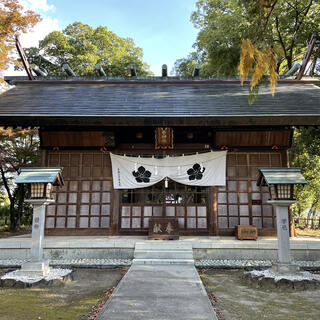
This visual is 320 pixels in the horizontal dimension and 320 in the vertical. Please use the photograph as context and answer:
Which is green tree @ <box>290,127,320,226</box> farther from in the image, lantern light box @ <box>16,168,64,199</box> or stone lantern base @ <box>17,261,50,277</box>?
stone lantern base @ <box>17,261,50,277</box>

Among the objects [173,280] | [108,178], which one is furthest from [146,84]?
[173,280]

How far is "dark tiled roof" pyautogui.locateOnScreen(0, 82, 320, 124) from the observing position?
788 centimetres

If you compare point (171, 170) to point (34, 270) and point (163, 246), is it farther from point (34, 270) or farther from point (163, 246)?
point (34, 270)

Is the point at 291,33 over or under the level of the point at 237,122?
over

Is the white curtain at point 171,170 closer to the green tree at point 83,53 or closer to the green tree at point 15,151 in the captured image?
the green tree at point 15,151

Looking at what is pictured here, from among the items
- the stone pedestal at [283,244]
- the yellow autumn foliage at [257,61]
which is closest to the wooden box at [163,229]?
the stone pedestal at [283,244]

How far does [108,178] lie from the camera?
8.92 meters

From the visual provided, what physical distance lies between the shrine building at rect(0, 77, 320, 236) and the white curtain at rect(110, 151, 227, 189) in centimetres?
3

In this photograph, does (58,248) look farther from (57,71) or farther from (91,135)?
(57,71)

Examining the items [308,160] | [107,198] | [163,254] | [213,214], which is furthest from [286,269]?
[308,160]

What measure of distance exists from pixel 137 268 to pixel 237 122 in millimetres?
4894

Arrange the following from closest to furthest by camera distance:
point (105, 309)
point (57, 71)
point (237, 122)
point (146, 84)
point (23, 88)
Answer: point (105, 309)
point (237, 122)
point (23, 88)
point (146, 84)
point (57, 71)

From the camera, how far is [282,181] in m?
5.70

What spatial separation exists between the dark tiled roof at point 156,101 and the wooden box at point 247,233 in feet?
11.1
